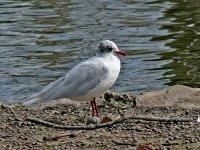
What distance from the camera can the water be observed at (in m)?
13.9

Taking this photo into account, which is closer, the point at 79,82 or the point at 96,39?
the point at 79,82

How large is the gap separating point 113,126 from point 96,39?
8172mm

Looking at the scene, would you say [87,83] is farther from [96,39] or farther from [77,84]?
[96,39]

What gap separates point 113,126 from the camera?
8961 millimetres

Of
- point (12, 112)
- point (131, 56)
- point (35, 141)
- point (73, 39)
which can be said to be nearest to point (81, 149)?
point (35, 141)

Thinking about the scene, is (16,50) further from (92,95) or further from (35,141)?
(35,141)

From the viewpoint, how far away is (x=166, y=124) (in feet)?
29.0

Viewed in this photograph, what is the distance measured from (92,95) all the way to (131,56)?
6165 millimetres

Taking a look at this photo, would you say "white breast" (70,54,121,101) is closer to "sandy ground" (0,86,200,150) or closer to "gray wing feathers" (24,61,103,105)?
"gray wing feathers" (24,61,103,105)

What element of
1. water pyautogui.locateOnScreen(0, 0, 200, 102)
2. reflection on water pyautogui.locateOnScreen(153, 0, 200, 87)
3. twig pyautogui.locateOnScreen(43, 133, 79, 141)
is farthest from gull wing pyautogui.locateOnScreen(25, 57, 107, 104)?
reflection on water pyautogui.locateOnScreen(153, 0, 200, 87)

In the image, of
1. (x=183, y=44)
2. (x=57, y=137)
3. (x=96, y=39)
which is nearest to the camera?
(x=57, y=137)

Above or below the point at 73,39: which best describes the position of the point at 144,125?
above

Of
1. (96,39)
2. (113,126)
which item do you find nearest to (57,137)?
(113,126)

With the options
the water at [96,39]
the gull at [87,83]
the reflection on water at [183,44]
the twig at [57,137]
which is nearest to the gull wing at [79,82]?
the gull at [87,83]
